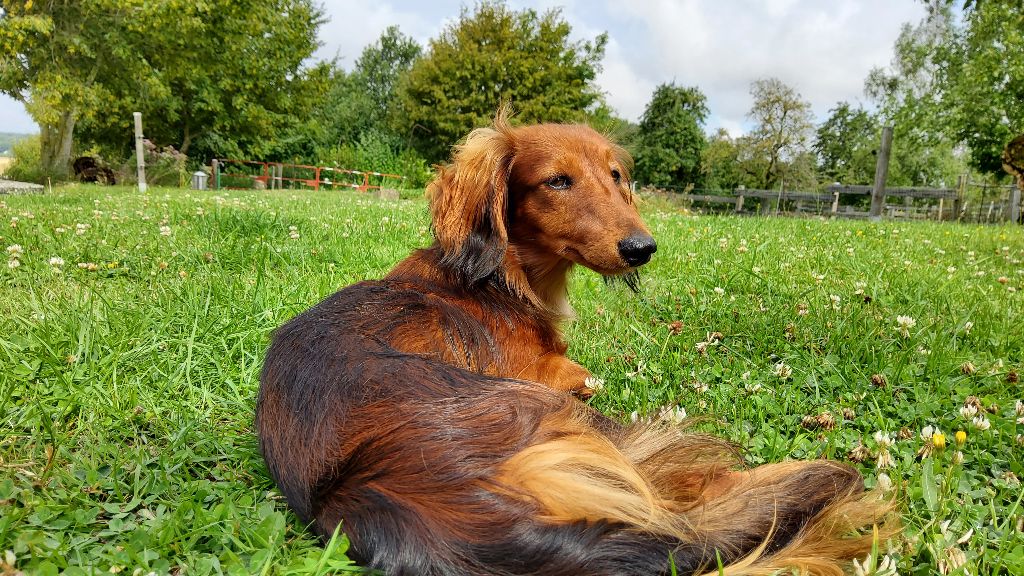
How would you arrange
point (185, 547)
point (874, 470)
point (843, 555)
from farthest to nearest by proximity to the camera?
point (874, 470), point (185, 547), point (843, 555)

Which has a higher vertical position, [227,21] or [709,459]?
[227,21]

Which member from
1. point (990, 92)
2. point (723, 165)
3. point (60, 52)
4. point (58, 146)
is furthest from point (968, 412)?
point (723, 165)

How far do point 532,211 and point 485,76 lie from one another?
33.7 metres

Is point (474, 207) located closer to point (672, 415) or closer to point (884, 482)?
point (672, 415)

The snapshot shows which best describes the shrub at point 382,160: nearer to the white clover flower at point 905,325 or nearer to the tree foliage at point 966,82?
the tree foliage at point 966,82

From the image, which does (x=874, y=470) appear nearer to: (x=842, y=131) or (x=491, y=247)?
(x=491, y=247)

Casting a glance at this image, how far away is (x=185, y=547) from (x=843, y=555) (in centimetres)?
171

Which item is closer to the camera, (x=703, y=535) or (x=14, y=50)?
(x=703, y=535)

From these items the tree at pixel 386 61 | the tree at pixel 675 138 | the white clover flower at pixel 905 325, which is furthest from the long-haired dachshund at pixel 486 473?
the tree at pixel 386 61

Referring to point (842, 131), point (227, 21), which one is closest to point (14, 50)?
point (227, 21)

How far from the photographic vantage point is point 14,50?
17.2 metres

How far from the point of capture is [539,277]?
2.78 m

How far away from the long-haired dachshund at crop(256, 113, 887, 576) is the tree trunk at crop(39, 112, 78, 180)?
25.6 metres

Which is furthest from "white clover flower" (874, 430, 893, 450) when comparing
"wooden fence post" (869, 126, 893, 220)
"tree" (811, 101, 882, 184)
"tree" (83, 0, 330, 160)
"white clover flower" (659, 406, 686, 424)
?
"tree" (811, 101, 882, 184)
